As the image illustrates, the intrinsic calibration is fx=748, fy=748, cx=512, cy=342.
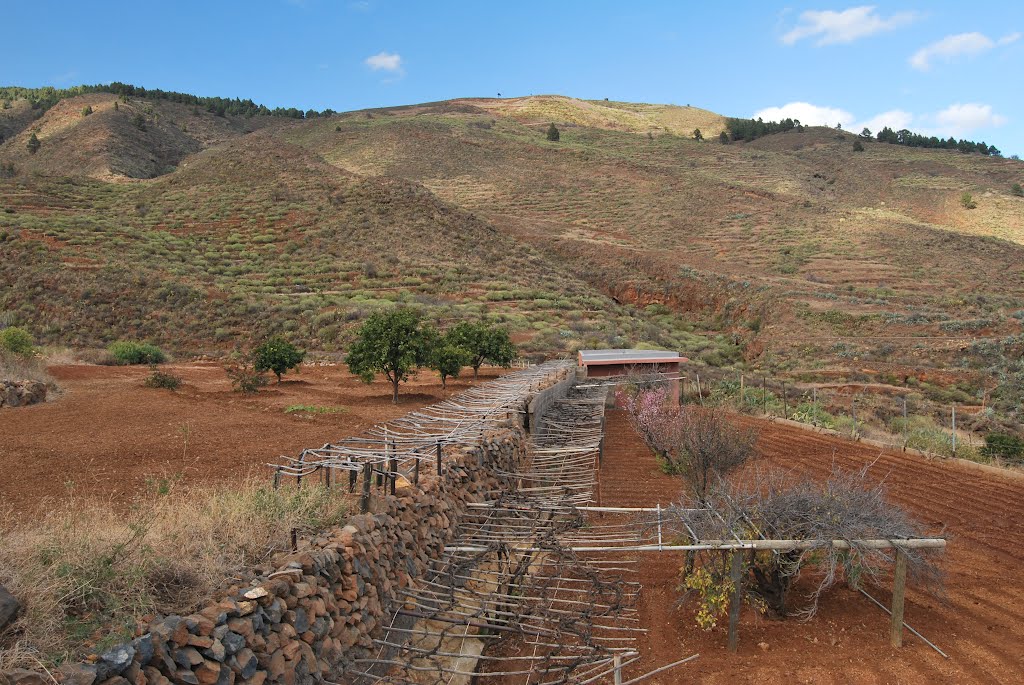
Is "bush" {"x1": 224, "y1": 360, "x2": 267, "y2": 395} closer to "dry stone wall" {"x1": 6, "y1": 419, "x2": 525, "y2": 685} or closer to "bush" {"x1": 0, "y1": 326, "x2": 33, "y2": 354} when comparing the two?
"bush" {"x1": 0, "y1": 326, "x2": 33, "y2": 354}

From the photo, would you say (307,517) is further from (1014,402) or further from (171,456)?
(1014,402)

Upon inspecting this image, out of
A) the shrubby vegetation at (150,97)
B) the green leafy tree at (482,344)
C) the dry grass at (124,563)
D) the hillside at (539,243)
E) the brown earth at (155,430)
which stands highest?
the shrubby vegetation at (150,97)

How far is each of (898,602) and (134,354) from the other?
2348 cm

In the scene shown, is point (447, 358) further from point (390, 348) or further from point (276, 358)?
point (276, 358)

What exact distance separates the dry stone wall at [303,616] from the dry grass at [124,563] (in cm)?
18

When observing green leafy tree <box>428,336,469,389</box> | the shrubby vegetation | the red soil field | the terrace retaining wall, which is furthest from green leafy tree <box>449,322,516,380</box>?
the shrubby vegetation

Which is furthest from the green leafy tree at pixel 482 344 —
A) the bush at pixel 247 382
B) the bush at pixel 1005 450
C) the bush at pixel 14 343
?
the bush at pixel 1005 450

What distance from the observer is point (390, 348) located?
1725 centimetres

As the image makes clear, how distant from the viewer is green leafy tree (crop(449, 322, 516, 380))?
21484mm

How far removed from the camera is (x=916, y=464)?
43.8 ft

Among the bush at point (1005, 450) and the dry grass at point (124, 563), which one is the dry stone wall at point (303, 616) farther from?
the bush at point (1005, 450)

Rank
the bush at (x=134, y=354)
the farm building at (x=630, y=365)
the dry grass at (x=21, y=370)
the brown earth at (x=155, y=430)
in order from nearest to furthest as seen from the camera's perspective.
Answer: the brown earth at (x=155, y=430) → the dry grass at (x=21, y=370) → the farm building at (x=630, y=365) → the bush at (x=134, y=354)

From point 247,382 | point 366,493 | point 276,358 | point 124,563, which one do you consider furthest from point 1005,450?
point 276,358

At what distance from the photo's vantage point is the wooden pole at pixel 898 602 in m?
6.36
